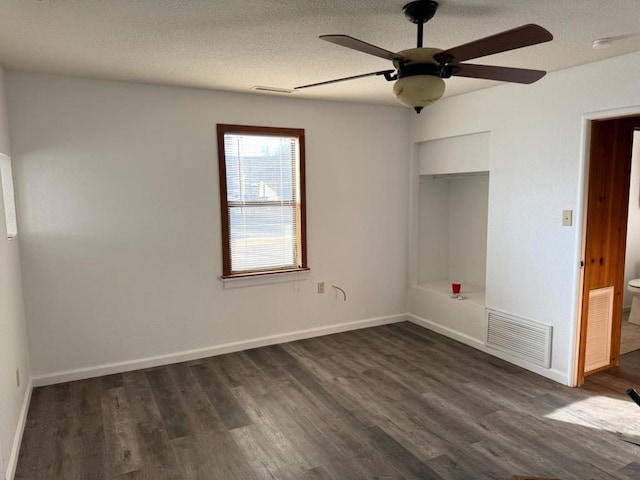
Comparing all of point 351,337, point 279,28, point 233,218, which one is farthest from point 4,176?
point 351,337

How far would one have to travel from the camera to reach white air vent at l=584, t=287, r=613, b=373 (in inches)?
137

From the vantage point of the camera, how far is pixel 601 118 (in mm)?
3035

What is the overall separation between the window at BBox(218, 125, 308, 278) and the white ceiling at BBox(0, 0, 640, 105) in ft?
2.56

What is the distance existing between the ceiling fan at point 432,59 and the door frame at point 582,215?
1263mm

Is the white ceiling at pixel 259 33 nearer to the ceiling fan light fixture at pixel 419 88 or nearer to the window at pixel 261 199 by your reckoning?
the ceiling fan light fixture at pixel 419 88

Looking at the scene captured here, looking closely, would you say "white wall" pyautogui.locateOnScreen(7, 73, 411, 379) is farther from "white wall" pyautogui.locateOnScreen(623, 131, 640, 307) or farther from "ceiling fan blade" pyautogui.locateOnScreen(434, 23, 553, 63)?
"white wall" pyautogui.locateOnScreen(623, 131, 640, 307)

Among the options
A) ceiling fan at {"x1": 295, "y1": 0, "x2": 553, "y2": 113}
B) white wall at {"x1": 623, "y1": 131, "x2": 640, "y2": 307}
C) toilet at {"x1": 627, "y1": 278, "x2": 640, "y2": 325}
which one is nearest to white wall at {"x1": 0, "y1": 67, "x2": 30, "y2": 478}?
ceiling fan at {"x1": 295, "y1": 0, "x2": 553, "y2": 113}

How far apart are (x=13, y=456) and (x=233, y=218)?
2325 mm

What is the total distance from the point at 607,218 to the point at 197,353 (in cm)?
361

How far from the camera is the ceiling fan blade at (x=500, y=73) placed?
2.00 metres

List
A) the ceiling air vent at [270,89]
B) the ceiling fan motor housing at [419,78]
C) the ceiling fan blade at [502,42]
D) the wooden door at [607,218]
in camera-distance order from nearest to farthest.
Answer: the ceiling fan blade at [502,42], the ceiling fan motor housing at [419,78], the wooden door at [607,218], the ceiling air vent at [270,89]

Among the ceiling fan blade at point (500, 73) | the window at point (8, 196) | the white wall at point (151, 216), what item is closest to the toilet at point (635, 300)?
the white wall at point (151, 216)

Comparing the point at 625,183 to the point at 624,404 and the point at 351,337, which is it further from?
the point at 351,337

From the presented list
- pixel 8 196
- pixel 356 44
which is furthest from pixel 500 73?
pixel 8 196
